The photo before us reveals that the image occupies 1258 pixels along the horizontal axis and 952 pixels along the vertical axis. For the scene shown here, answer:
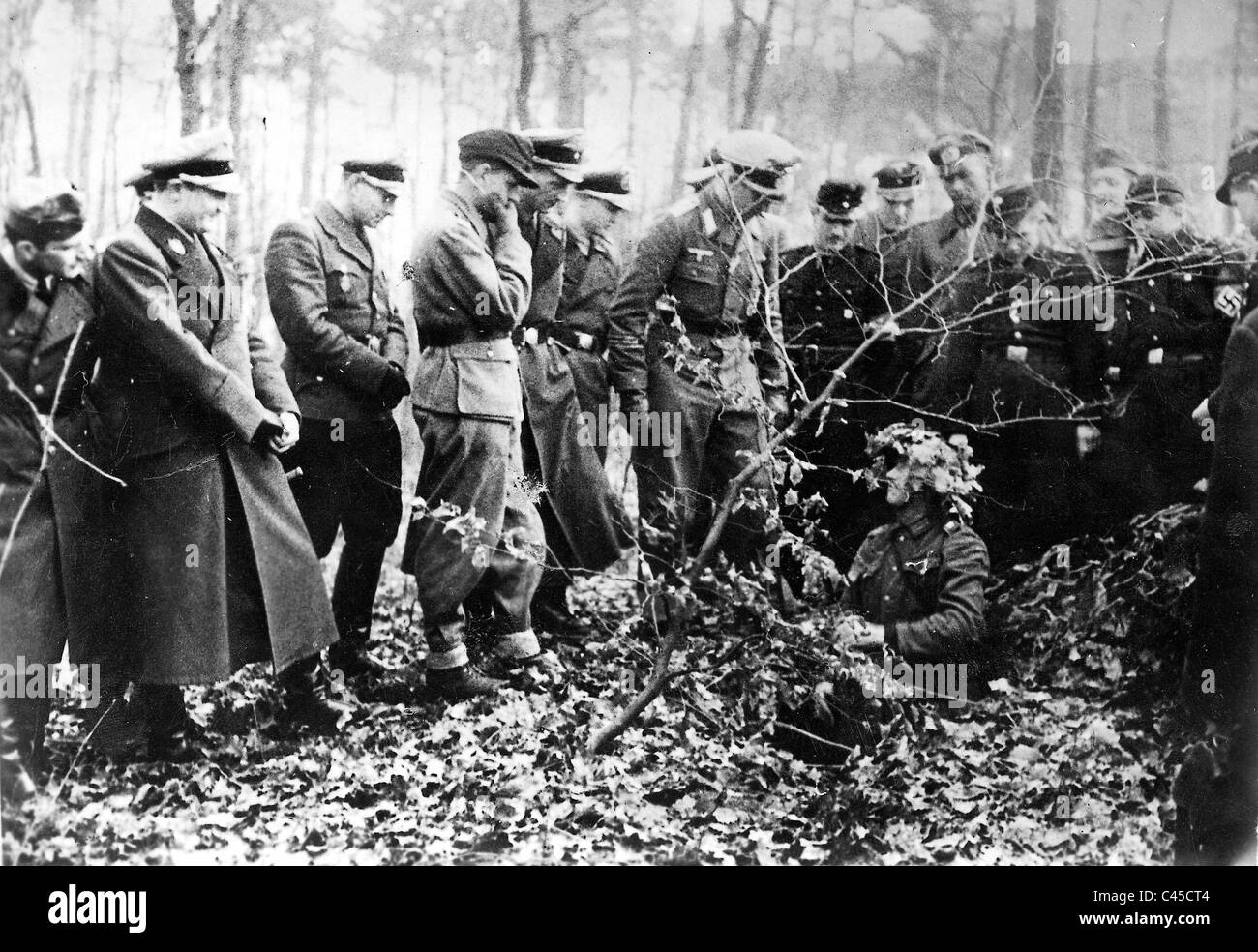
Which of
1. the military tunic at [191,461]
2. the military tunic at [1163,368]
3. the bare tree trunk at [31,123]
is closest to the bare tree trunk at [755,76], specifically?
the military tunic at [1163,368]

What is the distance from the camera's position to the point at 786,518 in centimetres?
496

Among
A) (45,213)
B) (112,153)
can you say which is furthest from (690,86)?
(45,213)

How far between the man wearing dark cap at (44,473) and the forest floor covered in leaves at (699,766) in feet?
1.08

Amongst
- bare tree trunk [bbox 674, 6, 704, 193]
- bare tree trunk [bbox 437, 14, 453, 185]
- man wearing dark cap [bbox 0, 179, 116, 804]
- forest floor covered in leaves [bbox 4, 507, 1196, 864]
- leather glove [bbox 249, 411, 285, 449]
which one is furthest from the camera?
bare tree trunk [bbox 674, 6, 704, 193]

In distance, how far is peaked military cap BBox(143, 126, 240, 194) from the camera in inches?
179

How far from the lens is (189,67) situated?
476 cm

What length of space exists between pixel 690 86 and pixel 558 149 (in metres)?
0.66

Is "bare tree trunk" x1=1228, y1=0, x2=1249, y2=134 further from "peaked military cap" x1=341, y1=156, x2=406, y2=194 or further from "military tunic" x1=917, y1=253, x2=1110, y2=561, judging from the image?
"peaked military cap" x1=341, y1=156, x2=406, y2=194

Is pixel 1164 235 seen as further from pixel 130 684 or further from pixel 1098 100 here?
pixel 130 684

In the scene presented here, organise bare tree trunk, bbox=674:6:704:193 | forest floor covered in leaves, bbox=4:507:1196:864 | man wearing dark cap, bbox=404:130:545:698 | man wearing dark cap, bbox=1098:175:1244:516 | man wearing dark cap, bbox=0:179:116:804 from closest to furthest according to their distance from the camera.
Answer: man wearing dark cap, bbox=0:179:116:804 → forest floor covered in leaves, bbox=4:507:1196:864 → man wearing dark cap, bbox=404:130:545:698 → bare tree trunk, bbox=674:6:704:193 → man wearing dark cap, bbox=1098:175:1244:516

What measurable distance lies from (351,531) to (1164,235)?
12.7 feet

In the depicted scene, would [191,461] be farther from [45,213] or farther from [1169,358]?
[1169,358]

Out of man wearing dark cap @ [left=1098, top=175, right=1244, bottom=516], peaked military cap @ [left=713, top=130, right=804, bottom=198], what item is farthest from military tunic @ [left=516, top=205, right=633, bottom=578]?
man wearing dark cap @ [left=1098, top=175, right=1244, bottom=516]
